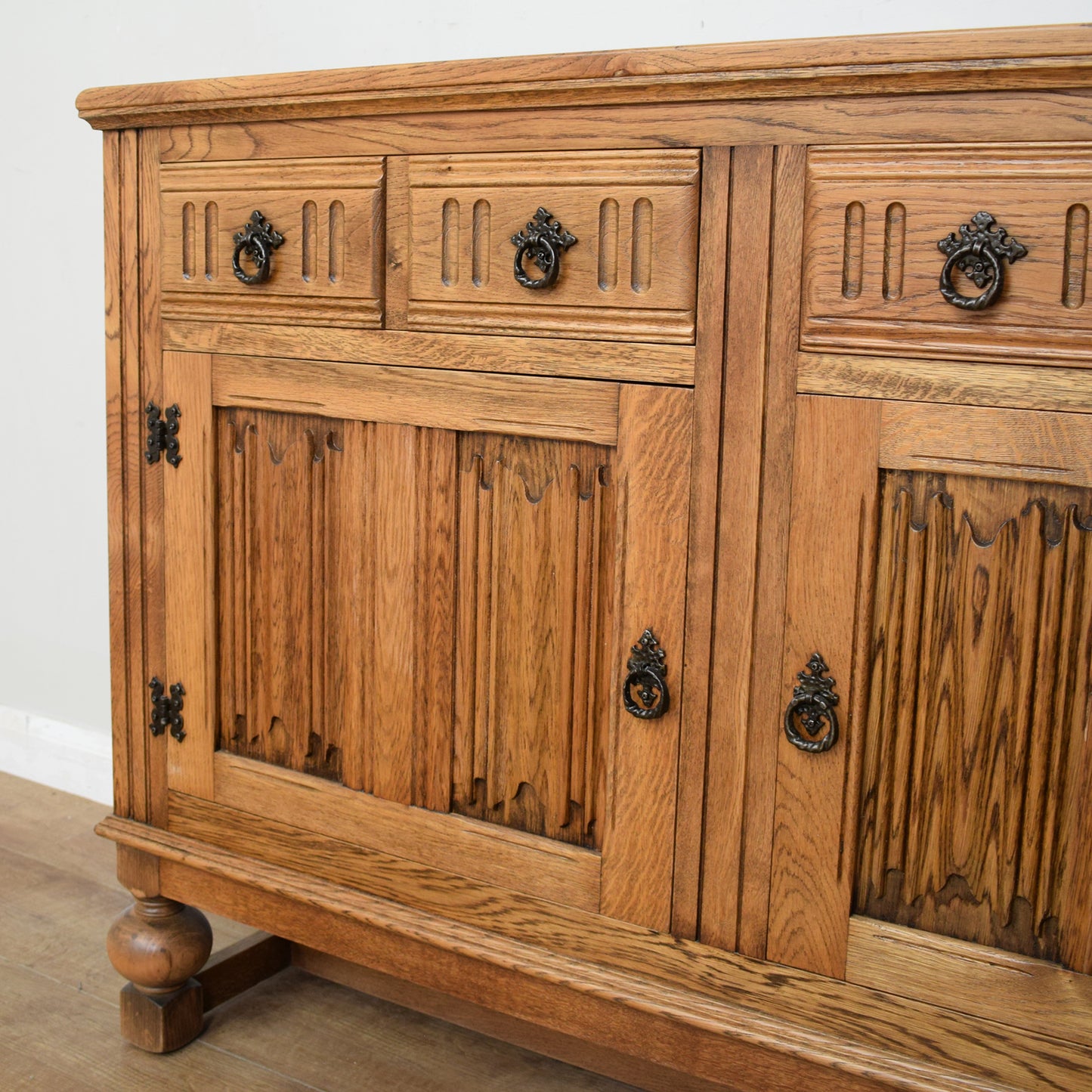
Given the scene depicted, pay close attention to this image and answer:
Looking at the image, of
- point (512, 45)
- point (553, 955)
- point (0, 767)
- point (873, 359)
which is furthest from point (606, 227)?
point (0, 767)

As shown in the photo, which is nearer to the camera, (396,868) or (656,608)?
(656,608)

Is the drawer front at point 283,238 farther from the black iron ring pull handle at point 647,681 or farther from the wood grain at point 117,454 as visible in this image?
the black iron ring pull handle at point 647,681

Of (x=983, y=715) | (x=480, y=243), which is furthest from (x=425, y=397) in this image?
(x=983, y=715)

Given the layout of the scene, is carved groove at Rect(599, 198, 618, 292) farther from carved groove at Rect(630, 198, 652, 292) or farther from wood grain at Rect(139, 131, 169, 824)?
wood grain at Rect(139, 131, 169, 824)

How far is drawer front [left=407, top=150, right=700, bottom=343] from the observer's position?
3.74ft

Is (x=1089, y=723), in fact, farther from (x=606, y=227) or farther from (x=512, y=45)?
(x=512, y=45)

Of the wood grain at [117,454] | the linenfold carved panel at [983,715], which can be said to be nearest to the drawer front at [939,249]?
A: the linenfold carved panel at [983,715]

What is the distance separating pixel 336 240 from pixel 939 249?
623 millimetres

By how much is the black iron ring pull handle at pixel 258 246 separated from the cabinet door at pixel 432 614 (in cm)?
10

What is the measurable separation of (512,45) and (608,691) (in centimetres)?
113

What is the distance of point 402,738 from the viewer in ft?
4.53

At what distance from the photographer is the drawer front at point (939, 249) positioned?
0.98 m

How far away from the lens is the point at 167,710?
1.56 m

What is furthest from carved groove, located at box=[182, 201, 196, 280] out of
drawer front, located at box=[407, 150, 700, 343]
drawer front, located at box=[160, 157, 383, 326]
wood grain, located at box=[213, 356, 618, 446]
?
drawer front, located at box=[407, 150, 700, 343]
